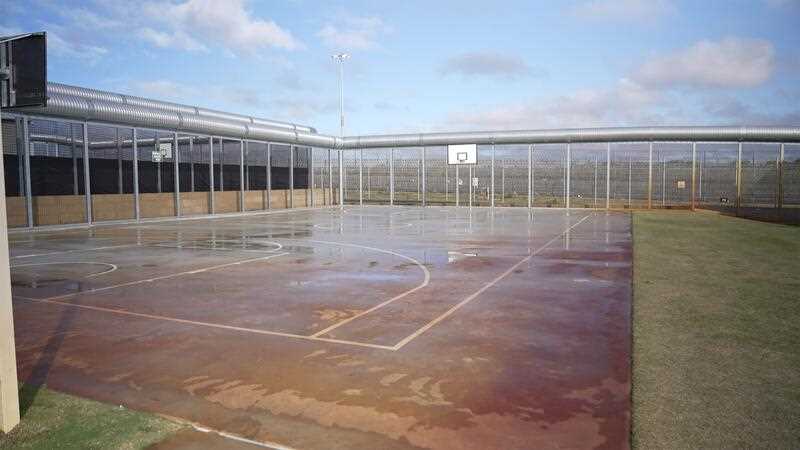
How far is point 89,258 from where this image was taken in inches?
535

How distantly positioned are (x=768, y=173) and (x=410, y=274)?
2896cm

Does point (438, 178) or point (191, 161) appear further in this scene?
point (438, 178)

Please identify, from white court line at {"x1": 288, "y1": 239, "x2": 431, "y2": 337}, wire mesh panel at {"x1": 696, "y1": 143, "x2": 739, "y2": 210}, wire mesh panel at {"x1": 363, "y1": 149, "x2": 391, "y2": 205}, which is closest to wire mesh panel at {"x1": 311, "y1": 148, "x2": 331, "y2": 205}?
wire mesh panel at {"x1": 363, "y1": 149, "x2": 391, "y2": 205}

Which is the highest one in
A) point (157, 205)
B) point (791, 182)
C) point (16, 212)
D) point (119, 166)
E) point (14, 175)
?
point (119, 166)

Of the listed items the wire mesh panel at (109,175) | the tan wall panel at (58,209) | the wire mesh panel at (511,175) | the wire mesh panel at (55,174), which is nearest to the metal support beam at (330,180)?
the wire mesh panel at (511,175)

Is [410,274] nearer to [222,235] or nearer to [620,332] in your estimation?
[620,332]

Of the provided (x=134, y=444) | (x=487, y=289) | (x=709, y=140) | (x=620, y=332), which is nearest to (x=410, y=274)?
(x=487, y=289)

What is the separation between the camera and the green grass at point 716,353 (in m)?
4.35

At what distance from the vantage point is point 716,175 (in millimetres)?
33125

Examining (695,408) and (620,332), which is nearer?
(695,408)

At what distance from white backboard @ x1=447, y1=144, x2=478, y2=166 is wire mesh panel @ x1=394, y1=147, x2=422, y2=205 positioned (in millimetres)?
2488

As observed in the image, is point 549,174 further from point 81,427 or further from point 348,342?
point 81,427

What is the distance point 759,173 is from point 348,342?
109 feet

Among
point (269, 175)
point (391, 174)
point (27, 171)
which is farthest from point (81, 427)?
point (391, 174)
